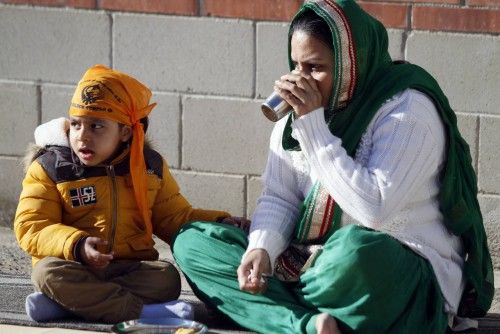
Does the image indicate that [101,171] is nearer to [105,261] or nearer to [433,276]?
[105,261]

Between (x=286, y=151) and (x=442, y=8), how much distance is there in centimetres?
143

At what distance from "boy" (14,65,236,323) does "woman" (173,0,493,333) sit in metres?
0.26

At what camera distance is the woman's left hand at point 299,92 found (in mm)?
4289

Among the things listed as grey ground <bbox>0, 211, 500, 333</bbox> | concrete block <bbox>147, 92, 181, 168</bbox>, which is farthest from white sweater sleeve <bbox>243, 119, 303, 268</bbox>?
concrete block <bbox>147, 92, 181, 168</bbox>

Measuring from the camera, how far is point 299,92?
4.29 metres

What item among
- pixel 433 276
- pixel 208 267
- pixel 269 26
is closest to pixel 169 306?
pixel 208 267

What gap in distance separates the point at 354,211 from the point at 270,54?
1.89 metres

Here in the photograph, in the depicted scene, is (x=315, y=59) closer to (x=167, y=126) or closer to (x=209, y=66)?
(x=209, y=66)

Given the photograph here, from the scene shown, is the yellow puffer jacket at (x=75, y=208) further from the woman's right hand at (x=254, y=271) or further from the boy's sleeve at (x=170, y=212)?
the woman's right hand at (x=254, y=271)

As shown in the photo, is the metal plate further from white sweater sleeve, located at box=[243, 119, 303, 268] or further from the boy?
white sweater sleeve, located at box=[243, 119, 303, 268]

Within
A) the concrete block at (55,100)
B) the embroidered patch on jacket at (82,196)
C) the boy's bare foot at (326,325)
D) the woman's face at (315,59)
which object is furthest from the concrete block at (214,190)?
the boy's bare foot at (326,325)

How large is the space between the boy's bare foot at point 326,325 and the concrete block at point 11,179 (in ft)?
8.94

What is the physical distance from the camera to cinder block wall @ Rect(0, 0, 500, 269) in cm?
574

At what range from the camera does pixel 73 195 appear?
15.8 ft
